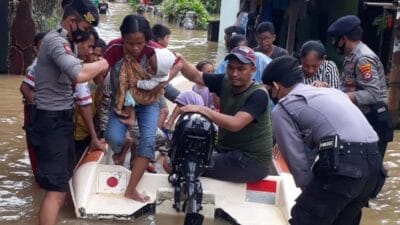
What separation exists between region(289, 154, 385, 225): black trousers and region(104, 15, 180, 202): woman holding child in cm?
183

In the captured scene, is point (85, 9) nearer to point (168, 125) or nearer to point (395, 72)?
point (168, 125)

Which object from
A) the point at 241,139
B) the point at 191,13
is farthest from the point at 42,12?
the point at 191,13

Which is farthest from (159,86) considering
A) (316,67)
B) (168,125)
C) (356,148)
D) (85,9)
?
(356,148)

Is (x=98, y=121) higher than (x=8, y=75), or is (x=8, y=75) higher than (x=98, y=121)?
(x=98, y=121)

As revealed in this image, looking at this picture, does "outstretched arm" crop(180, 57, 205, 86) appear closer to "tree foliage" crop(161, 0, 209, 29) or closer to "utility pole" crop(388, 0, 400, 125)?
"utility pole" crop(388, 0, 400, 125)

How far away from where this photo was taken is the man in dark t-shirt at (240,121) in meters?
5.32

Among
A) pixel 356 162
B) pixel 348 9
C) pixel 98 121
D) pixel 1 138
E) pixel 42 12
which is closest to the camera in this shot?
pixel 356 162

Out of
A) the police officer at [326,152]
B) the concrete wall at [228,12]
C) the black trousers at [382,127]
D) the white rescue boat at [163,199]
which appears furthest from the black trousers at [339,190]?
the concrete wall at [228,12]

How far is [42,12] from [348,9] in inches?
279

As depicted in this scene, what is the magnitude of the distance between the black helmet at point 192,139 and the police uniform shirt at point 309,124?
4.29 ft

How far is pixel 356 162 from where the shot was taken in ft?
12.6

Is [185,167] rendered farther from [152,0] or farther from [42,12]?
[152,0]

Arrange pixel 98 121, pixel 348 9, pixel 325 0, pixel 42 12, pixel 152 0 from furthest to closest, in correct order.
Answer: pixel 152 0, pixel 325 0, pixel 348 9, pixel 42 12, pixel 98 121

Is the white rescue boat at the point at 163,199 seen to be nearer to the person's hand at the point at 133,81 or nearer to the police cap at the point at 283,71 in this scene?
the person's hand at the point at 133,81
